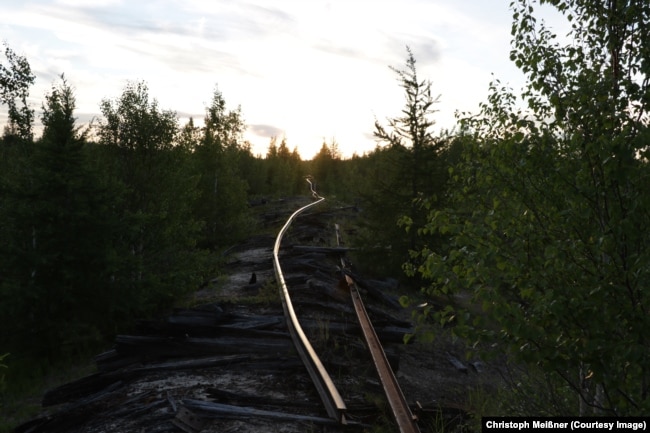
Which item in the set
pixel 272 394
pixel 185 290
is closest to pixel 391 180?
pixel 185 290

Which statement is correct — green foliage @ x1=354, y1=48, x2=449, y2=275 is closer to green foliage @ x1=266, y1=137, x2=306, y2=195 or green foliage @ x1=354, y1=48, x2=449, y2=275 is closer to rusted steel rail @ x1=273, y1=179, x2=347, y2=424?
rusted steel rail @ x1=273, y1=179, x2=347, y2=424

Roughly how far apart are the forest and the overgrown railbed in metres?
0.80

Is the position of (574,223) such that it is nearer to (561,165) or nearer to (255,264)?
(561,165)

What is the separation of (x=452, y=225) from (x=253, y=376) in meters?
3.28

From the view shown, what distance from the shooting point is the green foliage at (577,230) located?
330 centimetres

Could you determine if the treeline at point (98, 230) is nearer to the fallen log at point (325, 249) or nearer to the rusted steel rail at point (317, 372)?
the fallen log at point (325, 249)

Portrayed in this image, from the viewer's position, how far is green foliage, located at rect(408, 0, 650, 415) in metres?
3.30

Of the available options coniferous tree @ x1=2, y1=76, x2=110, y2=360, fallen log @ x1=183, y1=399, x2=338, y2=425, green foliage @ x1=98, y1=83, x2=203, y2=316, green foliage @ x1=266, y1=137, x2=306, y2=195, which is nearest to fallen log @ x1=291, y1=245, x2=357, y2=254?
green foliage @ x1=98, y1=83, x2=203, y2=316

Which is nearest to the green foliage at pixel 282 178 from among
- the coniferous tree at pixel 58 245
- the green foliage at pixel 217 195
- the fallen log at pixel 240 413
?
the green foliage at pixel 217 195

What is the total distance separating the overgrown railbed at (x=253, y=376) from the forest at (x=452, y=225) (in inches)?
31.5

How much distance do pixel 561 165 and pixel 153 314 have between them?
11659 mm

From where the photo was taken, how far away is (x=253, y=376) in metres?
6.20

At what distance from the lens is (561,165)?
13.6 feet

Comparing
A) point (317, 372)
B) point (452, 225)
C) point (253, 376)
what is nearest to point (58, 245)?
point (253, 376)
